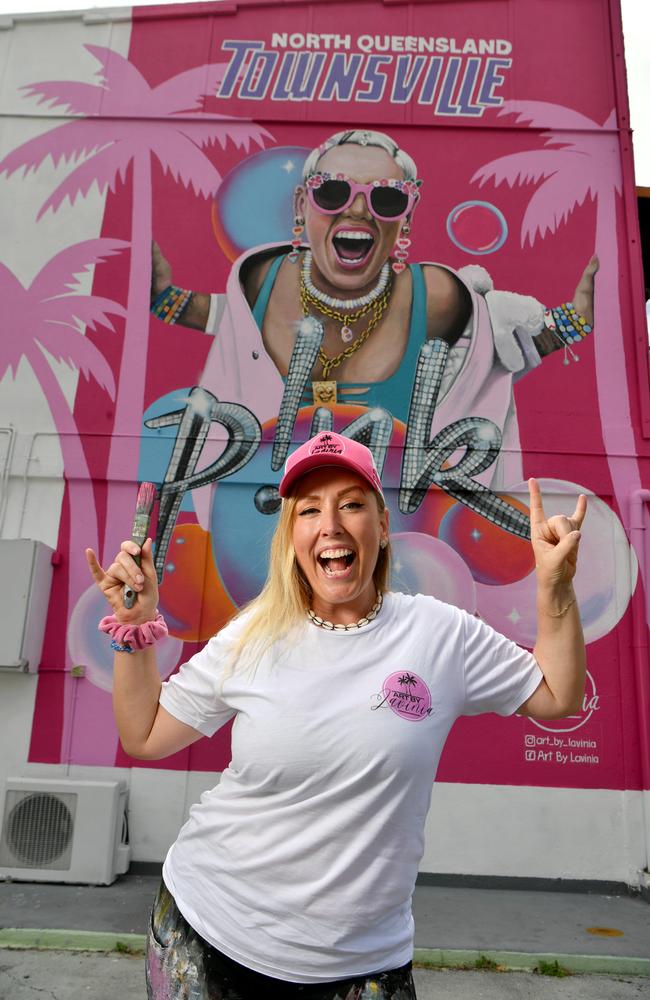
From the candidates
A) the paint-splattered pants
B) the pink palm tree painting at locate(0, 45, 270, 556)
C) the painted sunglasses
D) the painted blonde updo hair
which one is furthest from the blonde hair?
the painted blonde updo hair

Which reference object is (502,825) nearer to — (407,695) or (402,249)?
(407,695)

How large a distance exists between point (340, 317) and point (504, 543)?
7.68ft

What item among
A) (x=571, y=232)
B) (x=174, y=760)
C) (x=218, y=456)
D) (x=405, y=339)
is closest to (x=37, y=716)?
(x=174, y=760)

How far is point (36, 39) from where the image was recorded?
6867 mm

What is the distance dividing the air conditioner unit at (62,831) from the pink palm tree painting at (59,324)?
2.52 m

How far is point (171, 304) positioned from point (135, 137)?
1696 millimetres

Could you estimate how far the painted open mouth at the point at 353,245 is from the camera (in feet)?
20.8

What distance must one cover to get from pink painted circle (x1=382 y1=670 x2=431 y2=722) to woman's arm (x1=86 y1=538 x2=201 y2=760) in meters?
0.50

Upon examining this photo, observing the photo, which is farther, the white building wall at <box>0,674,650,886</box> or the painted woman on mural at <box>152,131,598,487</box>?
the painted woman on mural at <box>152,131,598,487</box>

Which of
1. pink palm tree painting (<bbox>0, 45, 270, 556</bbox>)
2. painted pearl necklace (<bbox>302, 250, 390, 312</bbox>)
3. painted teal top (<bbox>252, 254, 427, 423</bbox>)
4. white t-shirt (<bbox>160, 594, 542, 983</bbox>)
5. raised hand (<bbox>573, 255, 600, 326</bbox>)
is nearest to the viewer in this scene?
white t-shirt (<bbox>160, 594, 542, 983</bbox>)

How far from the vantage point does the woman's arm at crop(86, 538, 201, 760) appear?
1647 millimetres

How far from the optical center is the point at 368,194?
645 centimetres

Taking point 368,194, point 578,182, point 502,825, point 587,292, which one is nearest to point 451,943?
point 502,825

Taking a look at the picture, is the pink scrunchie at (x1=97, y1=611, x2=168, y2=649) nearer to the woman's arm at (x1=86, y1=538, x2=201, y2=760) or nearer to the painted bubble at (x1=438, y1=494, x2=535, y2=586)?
the woman's arm at (x1=86, y1=538, x2=201, y2=760)
